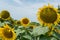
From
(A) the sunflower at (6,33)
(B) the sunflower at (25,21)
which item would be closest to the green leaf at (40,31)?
(A) the sunflower at (6,33)

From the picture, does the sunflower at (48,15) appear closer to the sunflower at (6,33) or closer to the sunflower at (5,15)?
the sunflower at (6,33)

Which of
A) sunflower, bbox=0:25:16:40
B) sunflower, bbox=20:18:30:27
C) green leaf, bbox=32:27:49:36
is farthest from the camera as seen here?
sunflower, bbox=20:18:30:27

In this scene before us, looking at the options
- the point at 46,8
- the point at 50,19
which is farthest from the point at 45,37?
the point at 46,8

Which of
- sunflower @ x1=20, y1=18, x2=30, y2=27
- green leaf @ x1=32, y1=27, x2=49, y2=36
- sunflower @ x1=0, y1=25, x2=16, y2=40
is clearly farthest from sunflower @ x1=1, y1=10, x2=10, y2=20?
green leaf @ x1=32, y1=27, x2=49, y2=36

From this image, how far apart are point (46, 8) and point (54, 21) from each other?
7.7 inches

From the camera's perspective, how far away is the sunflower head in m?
2.64

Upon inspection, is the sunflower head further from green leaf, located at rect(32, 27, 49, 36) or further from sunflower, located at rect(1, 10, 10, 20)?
sunflower, located at rect(1, 10, 10, 20)

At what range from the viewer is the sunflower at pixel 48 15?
8.68 feet

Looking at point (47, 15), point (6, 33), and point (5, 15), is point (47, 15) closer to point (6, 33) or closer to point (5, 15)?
point (6, 33)

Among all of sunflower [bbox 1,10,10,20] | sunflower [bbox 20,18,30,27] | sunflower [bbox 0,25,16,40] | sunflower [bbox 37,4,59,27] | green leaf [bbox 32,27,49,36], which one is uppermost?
sunflower [bbox 37,4,59,27]

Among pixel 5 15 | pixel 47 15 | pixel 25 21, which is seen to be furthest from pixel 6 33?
pixel 25 21

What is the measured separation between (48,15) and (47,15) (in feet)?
0.05

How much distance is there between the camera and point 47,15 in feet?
8.65

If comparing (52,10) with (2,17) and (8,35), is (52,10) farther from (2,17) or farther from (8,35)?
(2,17)
